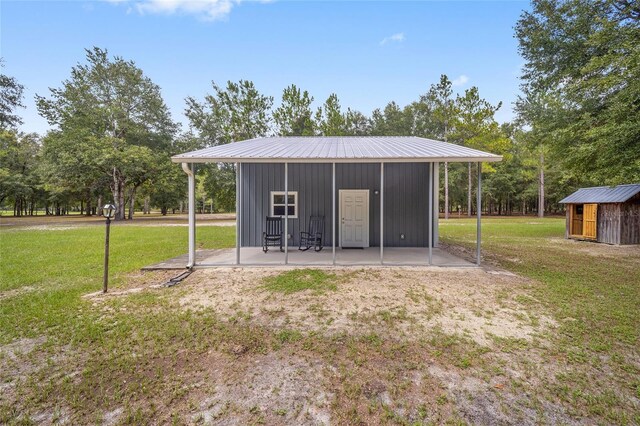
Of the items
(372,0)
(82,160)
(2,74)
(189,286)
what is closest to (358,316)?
(189,286)

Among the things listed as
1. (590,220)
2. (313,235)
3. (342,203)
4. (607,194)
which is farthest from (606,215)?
(313,235)

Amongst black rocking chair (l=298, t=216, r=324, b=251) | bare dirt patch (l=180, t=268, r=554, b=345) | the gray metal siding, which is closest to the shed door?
the gray metal siding

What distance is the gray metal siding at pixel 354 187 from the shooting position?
8.91 m

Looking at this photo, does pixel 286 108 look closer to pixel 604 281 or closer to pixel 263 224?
pixel 263 224

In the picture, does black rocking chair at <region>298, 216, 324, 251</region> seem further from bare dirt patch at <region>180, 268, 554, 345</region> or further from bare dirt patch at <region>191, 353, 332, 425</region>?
bare dirt patch at <region>191, 353, 332, 425</region>

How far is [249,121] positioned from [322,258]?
70.3 ft

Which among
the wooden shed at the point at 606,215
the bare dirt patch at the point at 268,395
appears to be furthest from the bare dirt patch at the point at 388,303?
the wooden shed at the point at 606,215

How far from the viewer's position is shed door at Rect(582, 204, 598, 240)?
10.7 meters

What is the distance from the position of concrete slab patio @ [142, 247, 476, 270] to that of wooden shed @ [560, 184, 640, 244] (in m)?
7.17

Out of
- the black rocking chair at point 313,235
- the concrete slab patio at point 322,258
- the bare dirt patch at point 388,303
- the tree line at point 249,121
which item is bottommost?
the bare dirt patch at point 388,303

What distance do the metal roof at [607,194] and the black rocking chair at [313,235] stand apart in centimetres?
952

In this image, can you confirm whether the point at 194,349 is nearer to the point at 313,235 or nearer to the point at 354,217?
the point at 313,235

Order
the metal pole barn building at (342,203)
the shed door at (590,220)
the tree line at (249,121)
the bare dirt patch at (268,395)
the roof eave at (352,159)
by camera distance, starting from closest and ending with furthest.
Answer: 1. the bare dirt patch at (268,395)
2. the roof eave at (352,159)
3. the metal pole barn building at (342,203)
4. the shed door at (590,220)
5. the tree line at (249,121)

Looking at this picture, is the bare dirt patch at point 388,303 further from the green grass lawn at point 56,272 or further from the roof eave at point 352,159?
the roof eave at point 352,159
